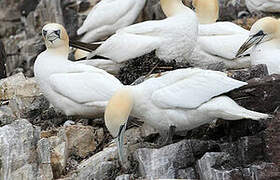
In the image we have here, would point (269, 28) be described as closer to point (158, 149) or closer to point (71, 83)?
point (71, 83)

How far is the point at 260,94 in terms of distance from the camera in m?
8.33

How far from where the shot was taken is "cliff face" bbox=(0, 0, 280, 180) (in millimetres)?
7762

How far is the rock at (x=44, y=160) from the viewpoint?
27.5 ft

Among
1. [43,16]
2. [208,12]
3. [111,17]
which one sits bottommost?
[43,16]

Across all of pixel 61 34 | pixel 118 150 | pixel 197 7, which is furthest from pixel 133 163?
pixel 197 7

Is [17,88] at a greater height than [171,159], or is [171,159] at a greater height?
[171,159]

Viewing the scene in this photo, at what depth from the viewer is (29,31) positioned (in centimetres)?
1766

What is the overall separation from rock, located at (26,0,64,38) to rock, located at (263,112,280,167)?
31.5 feet

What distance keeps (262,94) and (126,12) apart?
473 cm

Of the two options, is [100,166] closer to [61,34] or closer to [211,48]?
[61,34]

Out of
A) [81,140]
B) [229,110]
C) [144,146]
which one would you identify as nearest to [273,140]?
[229,110]

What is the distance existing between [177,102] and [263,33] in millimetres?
2162

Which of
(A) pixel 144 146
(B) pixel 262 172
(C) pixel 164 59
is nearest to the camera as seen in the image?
(B) pixel 262 172

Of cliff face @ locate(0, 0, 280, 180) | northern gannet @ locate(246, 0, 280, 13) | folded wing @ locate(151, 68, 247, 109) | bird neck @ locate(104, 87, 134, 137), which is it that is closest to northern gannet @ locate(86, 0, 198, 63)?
cliff face @ locate(0, 0, 280, 180)
